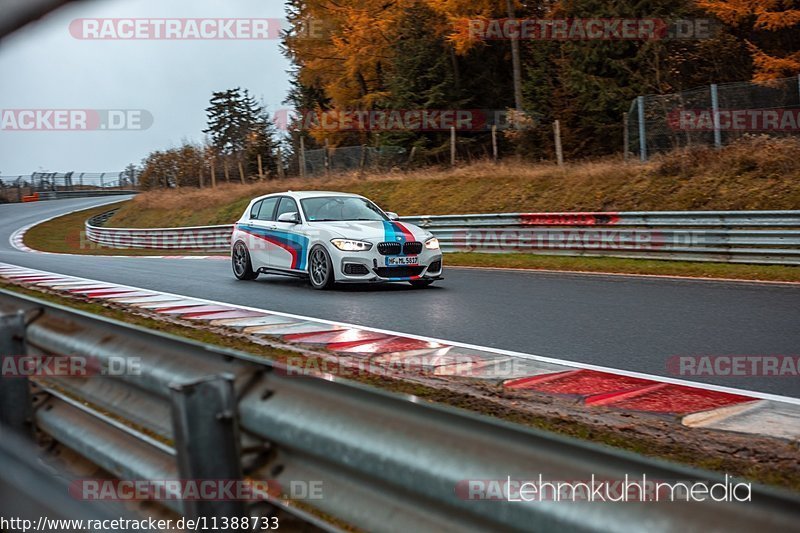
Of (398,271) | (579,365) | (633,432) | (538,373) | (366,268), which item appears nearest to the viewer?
(633,432)

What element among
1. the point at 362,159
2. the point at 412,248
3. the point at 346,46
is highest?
the point at 346,46

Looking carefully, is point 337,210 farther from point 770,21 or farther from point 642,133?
point 770,21

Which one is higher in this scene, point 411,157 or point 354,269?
point 411,157

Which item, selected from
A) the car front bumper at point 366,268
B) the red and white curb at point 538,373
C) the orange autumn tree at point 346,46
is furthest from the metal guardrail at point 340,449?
the orange autumn tree at point 346,46

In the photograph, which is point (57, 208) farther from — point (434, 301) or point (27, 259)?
point (434, 301)

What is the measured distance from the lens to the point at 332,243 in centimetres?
1287

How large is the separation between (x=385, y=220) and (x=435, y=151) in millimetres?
22056

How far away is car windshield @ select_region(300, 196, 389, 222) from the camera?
13.8 m

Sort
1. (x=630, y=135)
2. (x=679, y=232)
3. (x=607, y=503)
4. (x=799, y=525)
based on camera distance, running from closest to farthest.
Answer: (x=799, y=525)
(x=607, y=503)
(x=679, y=232)
(x=630, y=135)

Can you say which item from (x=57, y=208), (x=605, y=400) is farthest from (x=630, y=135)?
(x=57, y=208)

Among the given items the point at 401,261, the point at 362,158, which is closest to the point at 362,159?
the point at 362,158

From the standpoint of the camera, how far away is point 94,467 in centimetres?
369

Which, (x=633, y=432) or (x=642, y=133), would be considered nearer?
(x=633, y=432)

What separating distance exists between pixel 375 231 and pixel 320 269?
1048 mm
